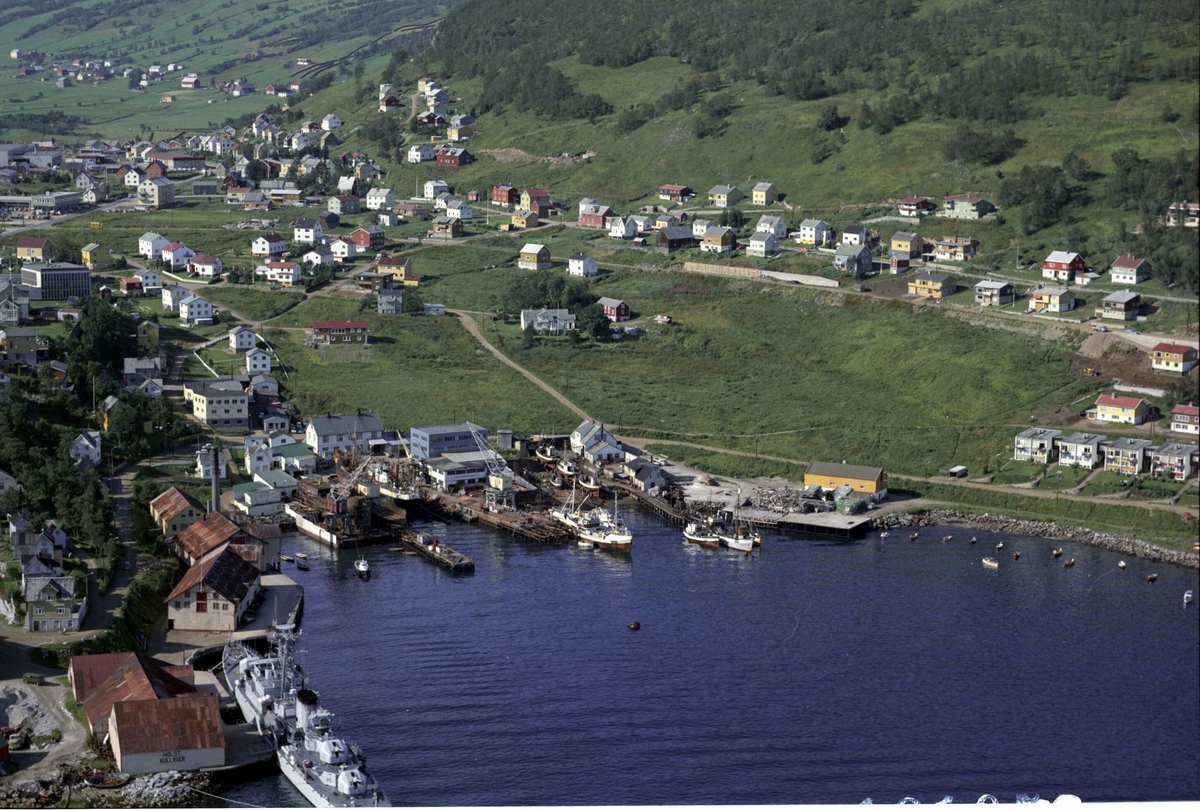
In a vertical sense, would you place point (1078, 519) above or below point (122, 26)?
below

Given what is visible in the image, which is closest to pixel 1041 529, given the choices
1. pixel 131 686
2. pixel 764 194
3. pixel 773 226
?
pixel 131 686

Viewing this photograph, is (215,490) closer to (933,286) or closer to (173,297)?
(173,297)

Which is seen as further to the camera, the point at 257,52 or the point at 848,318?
the point at 257,52

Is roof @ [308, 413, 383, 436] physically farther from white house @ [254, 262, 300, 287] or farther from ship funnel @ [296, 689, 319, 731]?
ship funnel @ [296, 689, 319, 731]

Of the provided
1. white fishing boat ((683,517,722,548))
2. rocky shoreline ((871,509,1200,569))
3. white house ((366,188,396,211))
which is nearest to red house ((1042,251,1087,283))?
rocky shoreline ((871,509,1200,569))

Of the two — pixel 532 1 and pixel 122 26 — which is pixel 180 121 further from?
pixel 532 1

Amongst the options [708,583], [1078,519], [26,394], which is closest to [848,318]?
[1078,519]
